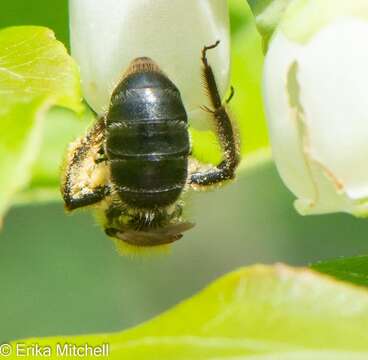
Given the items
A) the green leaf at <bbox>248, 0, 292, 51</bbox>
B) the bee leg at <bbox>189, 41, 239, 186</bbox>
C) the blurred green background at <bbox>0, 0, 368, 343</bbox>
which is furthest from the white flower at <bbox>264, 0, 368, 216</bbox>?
the blurred green background at <bbox>0, 0, 368, 343</bbox>

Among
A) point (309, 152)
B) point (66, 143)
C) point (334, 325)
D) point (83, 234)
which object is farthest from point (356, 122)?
point (83, 234)

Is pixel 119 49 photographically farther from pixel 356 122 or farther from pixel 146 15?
pixel 356 122

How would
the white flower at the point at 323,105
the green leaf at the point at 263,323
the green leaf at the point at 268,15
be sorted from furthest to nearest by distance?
the green leaf at the point at 268,15 < the white flower at the point at 323,105 < the green leaf at the point at 263,323

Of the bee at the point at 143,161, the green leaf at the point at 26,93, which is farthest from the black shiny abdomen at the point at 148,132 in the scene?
the green leaf at the point at 26,93

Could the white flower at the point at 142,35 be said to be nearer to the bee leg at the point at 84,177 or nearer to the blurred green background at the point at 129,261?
the bee leg at the point at 84,177

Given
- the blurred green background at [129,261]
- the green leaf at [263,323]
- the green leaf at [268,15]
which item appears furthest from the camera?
the blurred green background at [129,261]

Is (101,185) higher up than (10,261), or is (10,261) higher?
(101,185)
